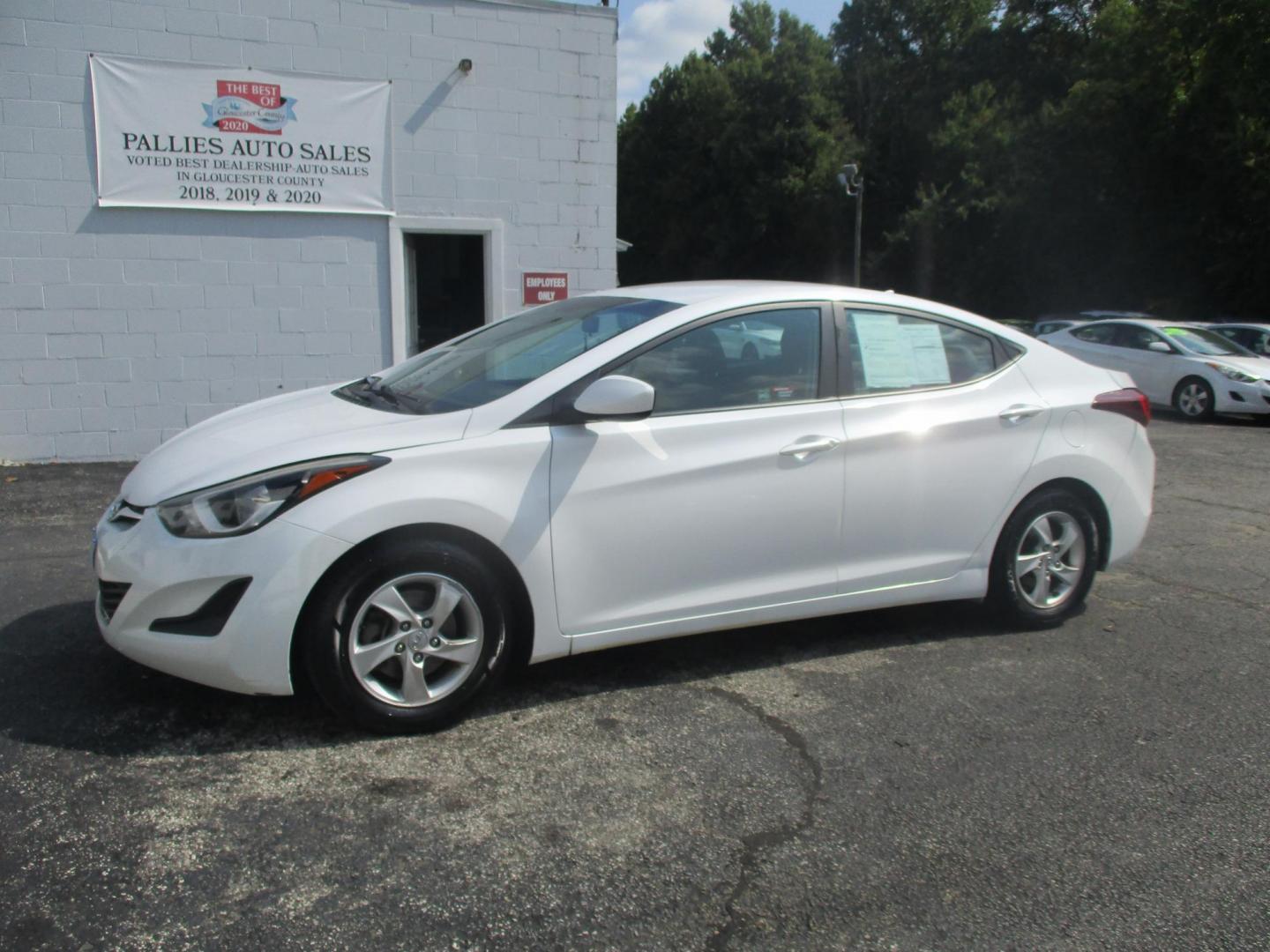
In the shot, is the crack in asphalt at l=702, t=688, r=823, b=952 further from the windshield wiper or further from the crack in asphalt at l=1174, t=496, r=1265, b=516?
the crack in asphalt at l=1174, t=496, r=1265, b=516

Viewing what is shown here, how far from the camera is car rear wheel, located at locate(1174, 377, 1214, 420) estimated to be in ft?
47.1

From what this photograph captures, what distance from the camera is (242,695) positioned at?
156 inches

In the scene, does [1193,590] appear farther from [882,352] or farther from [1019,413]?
[882,352]

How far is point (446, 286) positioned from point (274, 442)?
7384 mm

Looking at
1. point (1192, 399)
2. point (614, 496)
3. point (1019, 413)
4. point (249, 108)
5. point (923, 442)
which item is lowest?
point (1192, 399)

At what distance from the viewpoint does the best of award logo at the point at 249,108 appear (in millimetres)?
9391

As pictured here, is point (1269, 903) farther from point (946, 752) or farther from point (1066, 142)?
point (1066, 142)

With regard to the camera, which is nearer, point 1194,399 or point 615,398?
point 615,398

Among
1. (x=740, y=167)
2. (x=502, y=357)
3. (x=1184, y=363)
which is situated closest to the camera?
(x=502, y=357)

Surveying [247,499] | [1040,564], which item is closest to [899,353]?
[1040,564]

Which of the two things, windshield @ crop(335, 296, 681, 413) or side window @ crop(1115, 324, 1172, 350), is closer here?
windshield @ crop(335, 296, 681, 413)

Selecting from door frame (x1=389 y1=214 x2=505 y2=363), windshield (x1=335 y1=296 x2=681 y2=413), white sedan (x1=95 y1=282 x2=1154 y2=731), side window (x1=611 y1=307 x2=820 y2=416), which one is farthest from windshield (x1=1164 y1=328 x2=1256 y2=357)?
windshield (x1=335 y1=296 x2=681 y2=413)

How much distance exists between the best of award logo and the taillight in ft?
24.7

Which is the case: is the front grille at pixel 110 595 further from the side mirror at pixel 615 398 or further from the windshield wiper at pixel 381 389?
the side mirror at pixel 615 398
